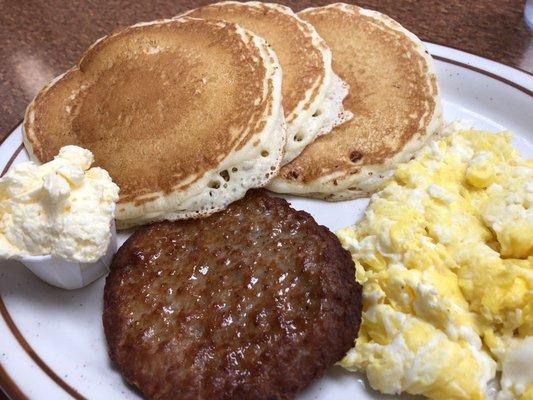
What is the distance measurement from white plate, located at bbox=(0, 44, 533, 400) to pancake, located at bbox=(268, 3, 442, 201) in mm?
100

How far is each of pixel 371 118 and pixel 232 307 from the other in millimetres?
929

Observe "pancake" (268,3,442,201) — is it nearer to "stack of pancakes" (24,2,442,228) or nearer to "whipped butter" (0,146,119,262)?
"stack of pancakes" (24,2,442,228)

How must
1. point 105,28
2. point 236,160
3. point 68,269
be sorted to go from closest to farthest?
point 68,269 → point 236,160 → point 105,28

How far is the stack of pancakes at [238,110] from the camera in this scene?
1854 mm

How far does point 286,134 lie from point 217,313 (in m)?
0.70

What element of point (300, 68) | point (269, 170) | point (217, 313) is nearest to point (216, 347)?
point (217, 313)

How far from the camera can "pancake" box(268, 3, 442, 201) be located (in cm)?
196

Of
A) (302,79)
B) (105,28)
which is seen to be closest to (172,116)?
(302,79)

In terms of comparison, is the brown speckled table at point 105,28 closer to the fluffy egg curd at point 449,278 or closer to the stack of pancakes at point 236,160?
the stack of pancakes at point 236,160

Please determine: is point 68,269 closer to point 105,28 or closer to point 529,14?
point 105,28

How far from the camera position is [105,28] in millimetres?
3254

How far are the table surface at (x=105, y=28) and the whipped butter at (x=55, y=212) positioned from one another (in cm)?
125

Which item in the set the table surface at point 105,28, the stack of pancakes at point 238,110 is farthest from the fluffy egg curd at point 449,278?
the table surface at point 105,28

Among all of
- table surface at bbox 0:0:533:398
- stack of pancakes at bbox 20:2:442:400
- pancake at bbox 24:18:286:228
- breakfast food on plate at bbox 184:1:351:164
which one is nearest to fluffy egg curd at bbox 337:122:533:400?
stack of pancakes at bbox 20:2:442:400
